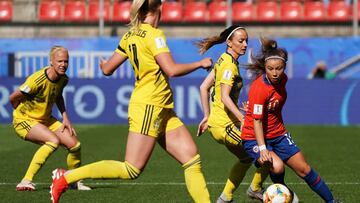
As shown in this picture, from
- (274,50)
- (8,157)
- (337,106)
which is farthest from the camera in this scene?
(337,106)

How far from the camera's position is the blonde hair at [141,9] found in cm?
827

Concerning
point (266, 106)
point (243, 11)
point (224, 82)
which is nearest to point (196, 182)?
point (266, 106)

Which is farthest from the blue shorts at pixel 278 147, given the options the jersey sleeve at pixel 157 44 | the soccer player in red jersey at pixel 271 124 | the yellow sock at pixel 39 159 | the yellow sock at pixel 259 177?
the yellow sock at pixel 39 159

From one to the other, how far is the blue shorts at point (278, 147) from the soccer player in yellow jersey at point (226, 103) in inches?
20.5

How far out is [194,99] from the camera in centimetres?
2409

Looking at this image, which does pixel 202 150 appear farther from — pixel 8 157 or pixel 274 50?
pixel 274 50

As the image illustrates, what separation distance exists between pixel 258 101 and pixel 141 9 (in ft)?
4.92

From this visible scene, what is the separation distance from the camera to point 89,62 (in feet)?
89.0

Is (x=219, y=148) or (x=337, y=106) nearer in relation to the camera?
(x=219, y=148)

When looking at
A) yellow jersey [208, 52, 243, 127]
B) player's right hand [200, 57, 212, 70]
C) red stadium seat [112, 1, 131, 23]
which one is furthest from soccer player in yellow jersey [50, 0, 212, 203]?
red stadium seat [112, 1, 131, 23]

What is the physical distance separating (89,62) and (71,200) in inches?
667

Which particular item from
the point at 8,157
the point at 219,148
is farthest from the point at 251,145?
the point at 219,148

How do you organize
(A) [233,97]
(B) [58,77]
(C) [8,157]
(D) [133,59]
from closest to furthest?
(D) [133,59] < (A) [233,97] < (B) [58,77] < (C) [8,157]

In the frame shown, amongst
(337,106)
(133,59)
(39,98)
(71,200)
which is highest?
(133,59)
